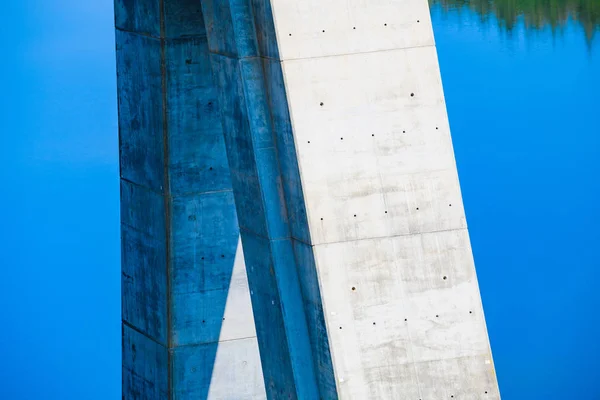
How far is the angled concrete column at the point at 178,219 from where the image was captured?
8.44m

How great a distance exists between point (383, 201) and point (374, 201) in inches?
1.6

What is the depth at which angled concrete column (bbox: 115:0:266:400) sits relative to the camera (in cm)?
844

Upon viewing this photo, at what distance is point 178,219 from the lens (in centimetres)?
859

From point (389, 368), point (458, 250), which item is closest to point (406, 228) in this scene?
point (458, 250)

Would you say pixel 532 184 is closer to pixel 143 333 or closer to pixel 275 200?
pixel 143 333

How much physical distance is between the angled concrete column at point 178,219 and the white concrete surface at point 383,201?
2.87 m

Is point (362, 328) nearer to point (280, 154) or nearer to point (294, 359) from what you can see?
point (294, 359)

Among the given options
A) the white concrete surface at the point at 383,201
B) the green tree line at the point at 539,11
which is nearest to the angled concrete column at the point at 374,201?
the white concrete surface at the point at 383,201

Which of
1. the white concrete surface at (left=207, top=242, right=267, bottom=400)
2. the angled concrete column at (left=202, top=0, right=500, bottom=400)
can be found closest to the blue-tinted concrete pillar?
the angled concrete column at (left=202, top=0, right=500, bottom=400)

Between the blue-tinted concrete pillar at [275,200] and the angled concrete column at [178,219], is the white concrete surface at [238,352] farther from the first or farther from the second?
the blue-tinted concrete pillar at [275,200]

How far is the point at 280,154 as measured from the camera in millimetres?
5785

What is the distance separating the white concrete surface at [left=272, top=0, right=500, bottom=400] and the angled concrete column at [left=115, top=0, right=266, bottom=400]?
9.43 feet

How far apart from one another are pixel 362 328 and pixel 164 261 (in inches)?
132

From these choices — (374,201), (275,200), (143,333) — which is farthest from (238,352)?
(374,201)
